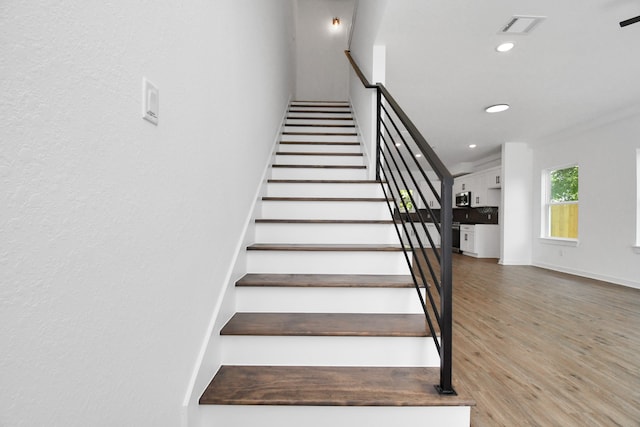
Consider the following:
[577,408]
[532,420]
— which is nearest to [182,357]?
[532,420]

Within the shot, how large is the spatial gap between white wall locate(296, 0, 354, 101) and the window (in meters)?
4.76

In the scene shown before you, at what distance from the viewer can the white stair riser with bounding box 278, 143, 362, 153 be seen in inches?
134

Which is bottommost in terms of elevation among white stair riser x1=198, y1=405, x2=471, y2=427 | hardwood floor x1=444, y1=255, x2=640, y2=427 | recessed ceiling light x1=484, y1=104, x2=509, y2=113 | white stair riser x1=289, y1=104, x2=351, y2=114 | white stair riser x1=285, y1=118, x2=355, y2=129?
hardwood floor x1=444, y1=255, x2=640, y2=427

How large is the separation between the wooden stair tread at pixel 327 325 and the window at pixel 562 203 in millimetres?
5540

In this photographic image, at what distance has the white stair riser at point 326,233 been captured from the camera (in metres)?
2.15

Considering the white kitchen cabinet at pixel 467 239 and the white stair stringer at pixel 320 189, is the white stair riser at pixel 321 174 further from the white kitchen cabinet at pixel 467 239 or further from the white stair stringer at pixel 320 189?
the white kitchen cabinet at pixel 467 239

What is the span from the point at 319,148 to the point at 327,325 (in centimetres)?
239

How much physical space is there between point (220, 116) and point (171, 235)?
673mm

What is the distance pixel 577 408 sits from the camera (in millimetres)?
1514

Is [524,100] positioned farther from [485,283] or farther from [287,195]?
[287,195]

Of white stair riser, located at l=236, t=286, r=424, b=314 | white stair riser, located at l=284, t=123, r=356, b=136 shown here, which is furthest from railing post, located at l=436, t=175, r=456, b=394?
white stair riser, located at l=284, t=123, r=356, b=136

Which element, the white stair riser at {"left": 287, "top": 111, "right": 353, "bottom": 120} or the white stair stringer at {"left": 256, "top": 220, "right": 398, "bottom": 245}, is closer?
the white stair stringer at {"left": 256, "top": 220, "right": 398, "bottom": 245}

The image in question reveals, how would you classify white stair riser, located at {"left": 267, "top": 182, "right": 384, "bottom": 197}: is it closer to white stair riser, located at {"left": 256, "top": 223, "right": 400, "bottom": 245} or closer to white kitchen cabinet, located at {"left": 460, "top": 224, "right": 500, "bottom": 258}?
white stair riser, located at {"left": 256, "top": 223, "right": 400, "bottom": 245}

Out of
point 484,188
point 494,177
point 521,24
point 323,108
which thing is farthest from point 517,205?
point 521,24
